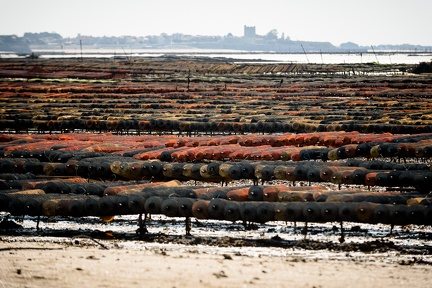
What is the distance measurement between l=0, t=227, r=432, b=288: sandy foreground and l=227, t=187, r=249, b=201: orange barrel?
3.85 m

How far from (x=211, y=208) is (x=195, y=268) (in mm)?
6486

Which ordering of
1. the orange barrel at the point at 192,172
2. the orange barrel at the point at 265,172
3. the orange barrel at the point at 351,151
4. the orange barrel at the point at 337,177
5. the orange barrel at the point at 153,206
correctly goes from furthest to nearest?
the orange barrel at the point at 351,151 < the orange barrel at the point at 192,172 < the orange barrel at the point at 265,172 < the orange barrel at the point at 337,177 < the orange barrel at the point at 153,206

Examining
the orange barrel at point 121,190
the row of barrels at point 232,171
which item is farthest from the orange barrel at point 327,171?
the orange barrel at point 121,190

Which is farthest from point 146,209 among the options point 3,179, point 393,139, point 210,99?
point 210,99

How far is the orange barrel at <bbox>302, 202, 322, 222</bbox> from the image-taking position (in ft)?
75.8

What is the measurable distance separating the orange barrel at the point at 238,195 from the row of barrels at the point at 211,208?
0.25 m

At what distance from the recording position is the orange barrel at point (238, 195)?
25078 millimetres

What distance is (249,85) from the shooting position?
98.1m

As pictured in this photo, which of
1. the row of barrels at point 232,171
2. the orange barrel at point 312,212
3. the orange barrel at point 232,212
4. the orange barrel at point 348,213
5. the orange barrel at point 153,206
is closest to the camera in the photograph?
the orange barrel at point 348,213

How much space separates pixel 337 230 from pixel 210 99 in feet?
175

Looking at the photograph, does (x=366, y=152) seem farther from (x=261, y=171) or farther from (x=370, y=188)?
(x=261, y=171)

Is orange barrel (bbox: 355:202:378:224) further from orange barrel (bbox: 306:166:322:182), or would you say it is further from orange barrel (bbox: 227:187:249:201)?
orange barrel (bbox: 306:166:322:182)

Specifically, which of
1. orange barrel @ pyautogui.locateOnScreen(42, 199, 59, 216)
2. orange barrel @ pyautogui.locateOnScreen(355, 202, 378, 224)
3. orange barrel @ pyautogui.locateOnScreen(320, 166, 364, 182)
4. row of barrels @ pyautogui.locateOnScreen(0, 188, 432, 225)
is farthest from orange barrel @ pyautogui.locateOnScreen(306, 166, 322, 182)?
orange barrel @ pyautogui.locateOnScreen(42, 199, 59, 216)

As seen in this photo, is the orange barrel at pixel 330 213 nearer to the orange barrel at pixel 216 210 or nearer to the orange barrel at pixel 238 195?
the orange barrel at pixel 238 195
